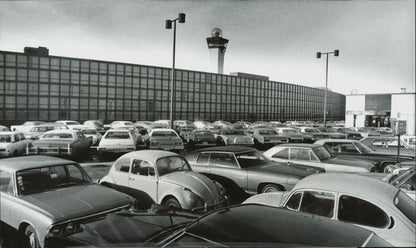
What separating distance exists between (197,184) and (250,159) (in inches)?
85.7

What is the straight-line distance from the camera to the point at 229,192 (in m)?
6.83

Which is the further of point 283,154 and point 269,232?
point 283,154

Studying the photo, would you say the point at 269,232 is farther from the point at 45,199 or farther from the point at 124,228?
the point at 45,199

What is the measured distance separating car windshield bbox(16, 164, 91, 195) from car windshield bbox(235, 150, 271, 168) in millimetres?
3391

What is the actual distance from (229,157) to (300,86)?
71.9 metres

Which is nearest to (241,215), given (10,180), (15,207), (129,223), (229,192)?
(129,223)

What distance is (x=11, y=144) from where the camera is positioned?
11469 millimetres

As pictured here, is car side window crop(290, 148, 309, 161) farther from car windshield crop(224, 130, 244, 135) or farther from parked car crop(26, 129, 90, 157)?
car windshield crop(224, 130, 244, 135)

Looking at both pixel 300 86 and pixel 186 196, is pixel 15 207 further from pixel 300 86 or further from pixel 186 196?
pixel 300 86

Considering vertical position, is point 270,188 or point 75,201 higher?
point 75,201

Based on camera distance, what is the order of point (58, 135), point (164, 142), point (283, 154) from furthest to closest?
point (164, 142) → point (58, 135) → point (283, 154)

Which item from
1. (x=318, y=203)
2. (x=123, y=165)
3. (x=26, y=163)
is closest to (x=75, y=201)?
(x=26, y=163)

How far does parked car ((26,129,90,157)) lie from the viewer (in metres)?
11.1

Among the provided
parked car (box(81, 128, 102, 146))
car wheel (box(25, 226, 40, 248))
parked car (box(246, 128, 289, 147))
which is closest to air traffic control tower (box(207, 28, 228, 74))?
parked car (box(246, 128, 289, 147))
